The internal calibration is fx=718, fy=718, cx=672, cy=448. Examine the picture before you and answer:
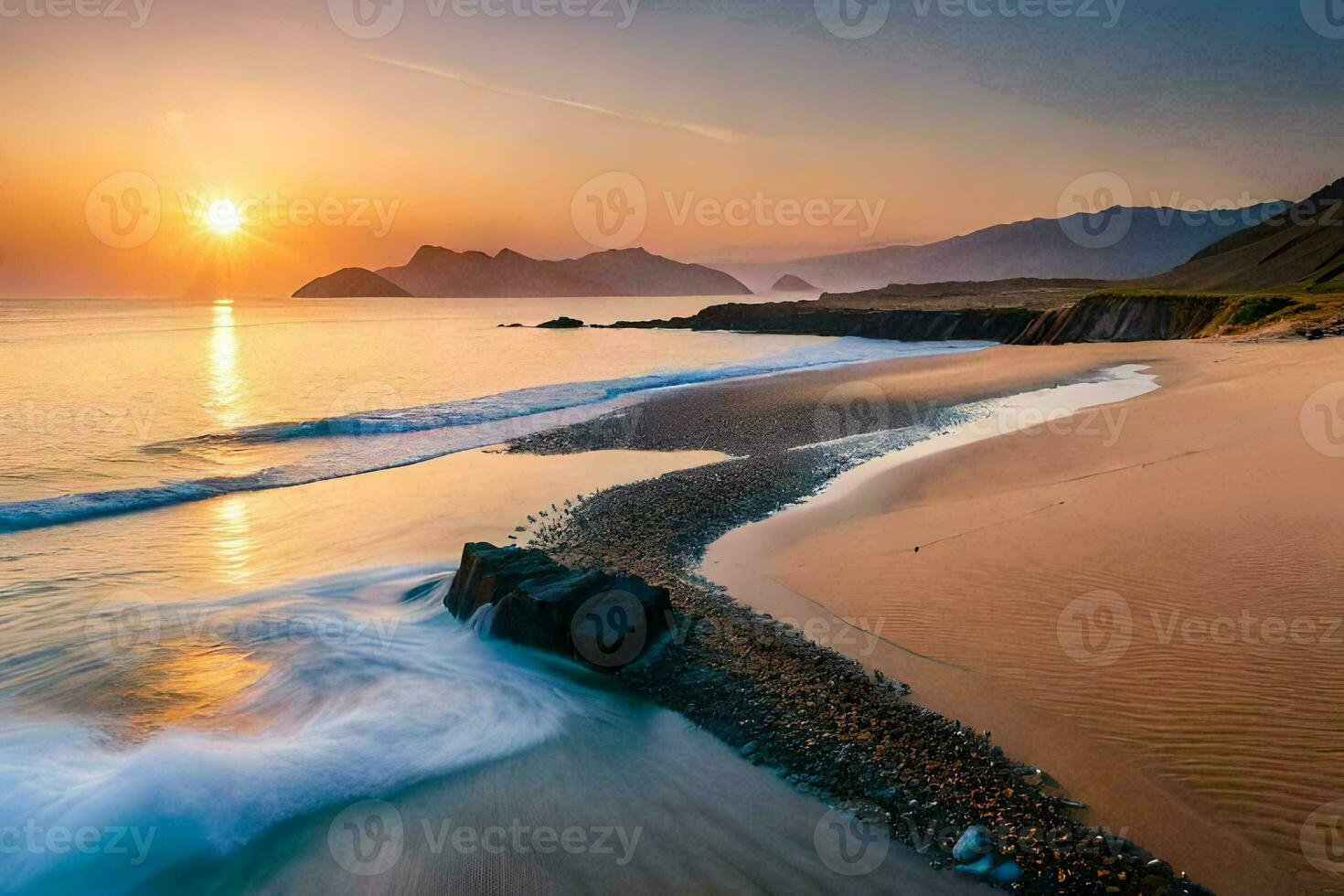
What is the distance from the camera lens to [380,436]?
2353 centimetres

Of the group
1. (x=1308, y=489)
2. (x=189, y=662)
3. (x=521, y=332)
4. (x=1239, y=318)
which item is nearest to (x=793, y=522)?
(x=1308, y=489)

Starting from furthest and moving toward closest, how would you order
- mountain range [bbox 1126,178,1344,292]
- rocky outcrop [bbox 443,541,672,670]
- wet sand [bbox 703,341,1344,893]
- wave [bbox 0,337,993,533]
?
mountain range [bbox 1126,178,1344,292] → wave [bbox 0,337,993,533] → rocky outcrop [bbox 443,541,672,670] → wet sand [bbox 703,341,1344,893]

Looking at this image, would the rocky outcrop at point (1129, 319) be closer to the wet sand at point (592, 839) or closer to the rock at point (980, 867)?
the rock at point (980, 867)

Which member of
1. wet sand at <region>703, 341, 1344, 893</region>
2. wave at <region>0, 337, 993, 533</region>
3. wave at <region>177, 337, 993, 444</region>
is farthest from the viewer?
wave at <region>177, 337, 993, 444</region>

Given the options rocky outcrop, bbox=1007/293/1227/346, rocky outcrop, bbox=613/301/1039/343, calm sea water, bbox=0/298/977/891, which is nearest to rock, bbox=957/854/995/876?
calm sea water, bbox=0/298/977/891

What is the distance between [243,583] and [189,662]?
276 centimetres

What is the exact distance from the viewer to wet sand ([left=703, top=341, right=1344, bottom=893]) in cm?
521

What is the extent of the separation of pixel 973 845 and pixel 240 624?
8.96 meters

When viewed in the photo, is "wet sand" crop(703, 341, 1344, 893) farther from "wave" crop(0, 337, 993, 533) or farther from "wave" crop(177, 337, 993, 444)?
"wave" crop(177, 337, 993, 444)

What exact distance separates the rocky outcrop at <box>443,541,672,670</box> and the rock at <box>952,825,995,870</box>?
376 cm

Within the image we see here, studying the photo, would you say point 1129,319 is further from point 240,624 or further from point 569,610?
point 240,624

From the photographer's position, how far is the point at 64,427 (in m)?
23.2

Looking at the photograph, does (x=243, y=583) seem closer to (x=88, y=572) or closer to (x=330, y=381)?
(x=88, y=572)

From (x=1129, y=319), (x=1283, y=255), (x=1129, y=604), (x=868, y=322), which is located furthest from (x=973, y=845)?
(x=1283, y=255)
